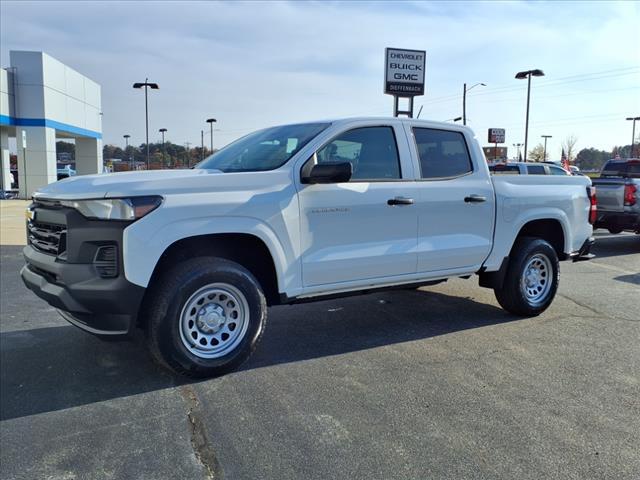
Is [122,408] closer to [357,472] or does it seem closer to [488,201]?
[357,472]

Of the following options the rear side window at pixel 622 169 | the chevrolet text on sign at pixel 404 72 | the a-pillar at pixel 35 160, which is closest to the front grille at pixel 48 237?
the chevrolet text on sign at pixel 404 72

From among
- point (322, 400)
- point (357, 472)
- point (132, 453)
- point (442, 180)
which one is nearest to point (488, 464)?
point (357, 472)

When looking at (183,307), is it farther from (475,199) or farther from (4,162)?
(4,162)

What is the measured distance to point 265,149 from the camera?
16.5ft

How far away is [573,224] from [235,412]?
4.63 metres

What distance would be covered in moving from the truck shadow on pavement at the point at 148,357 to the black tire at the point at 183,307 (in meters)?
0.23

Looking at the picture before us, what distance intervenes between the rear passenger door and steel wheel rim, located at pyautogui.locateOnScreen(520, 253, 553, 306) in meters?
0.79

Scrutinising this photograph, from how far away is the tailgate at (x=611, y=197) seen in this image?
11398 mm

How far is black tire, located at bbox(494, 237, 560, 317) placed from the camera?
6.00 meters

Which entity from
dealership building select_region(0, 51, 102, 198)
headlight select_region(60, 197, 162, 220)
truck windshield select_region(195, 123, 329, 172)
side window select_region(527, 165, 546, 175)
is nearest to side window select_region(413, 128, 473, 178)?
truck windshield select_region(195, 123, 329, 172)

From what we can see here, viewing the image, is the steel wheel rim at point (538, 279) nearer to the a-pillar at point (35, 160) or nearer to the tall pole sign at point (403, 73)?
the tall pole sign at point (403, 73)

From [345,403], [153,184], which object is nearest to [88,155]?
[153,184]

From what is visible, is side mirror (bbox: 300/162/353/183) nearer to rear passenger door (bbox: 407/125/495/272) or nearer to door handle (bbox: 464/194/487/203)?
rear passenger door (bbox: 407/125/495/272)

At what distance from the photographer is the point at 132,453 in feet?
10.6
